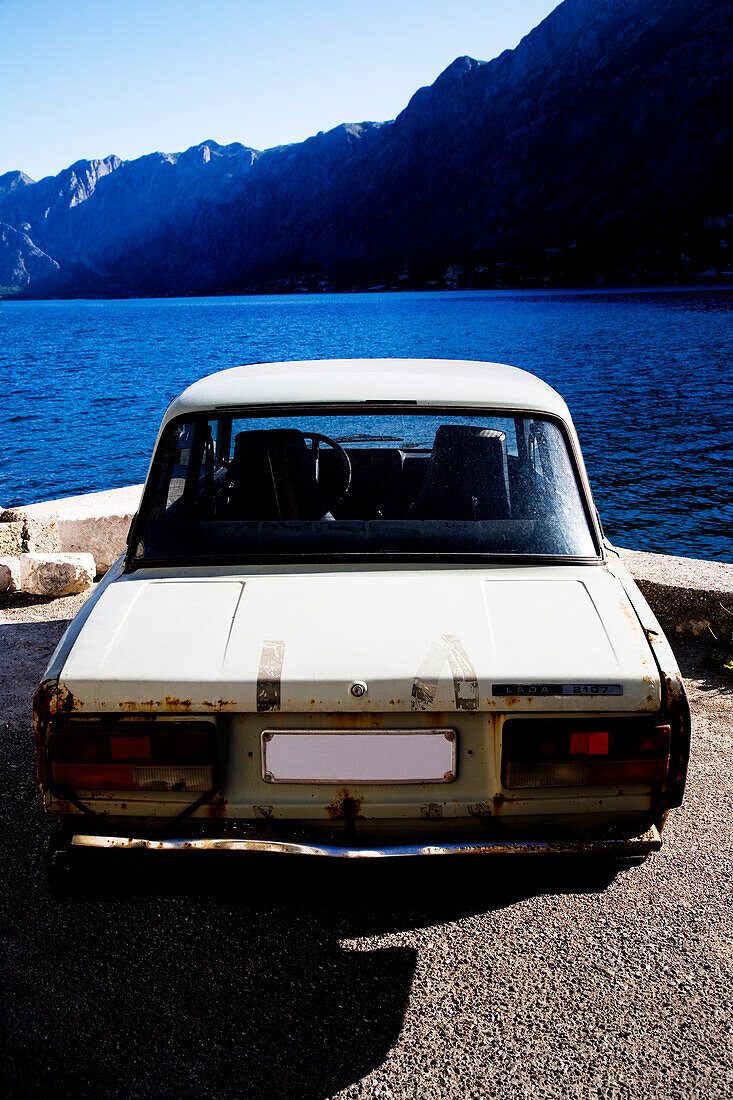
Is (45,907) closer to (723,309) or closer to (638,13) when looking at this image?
(723,309)

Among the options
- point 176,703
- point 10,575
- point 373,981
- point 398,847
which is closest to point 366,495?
point 176,703

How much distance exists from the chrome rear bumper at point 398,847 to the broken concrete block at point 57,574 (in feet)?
15.8

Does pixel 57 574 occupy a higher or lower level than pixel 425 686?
lower

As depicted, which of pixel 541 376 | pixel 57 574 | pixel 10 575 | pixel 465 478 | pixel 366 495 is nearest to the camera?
pixel 465 478

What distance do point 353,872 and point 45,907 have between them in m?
1.46

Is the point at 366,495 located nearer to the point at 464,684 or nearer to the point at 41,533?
the point at 464,684

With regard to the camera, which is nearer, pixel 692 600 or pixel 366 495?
pixel 366 495

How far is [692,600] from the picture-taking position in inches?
206

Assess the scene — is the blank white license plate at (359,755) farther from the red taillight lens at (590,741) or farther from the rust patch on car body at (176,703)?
the red taillight lens at (590,741)

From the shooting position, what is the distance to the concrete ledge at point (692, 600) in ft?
16.8

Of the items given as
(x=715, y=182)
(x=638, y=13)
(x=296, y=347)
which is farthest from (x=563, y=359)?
(x=638, y=13)

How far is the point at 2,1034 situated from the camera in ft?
7.46

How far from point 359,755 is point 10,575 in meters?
5.54

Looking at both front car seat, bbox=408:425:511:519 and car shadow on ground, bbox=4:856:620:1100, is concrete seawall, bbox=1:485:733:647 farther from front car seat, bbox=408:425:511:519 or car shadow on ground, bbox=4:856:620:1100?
car shadow on ground, bbox=4:856:620:1100
